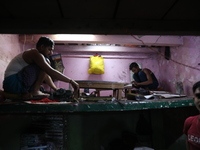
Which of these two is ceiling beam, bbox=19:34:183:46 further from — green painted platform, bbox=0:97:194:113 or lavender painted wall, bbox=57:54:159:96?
green painted platform, bbox=0:97:194:113

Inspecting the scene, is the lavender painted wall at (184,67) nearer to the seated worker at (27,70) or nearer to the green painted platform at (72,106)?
the green painted platform at (72,106)

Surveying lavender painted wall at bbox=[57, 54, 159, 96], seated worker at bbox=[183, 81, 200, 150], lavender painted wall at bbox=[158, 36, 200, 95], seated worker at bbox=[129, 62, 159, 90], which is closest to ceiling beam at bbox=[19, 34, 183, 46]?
lavender painted wall at bbox=[158, 36, 200, 95]

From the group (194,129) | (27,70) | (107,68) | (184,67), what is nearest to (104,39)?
(107,68)
